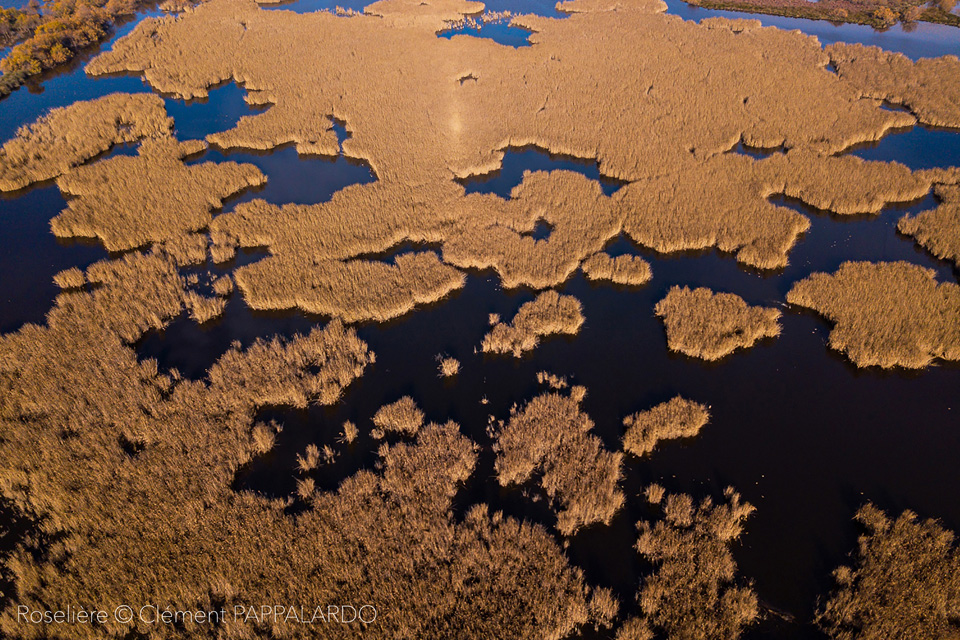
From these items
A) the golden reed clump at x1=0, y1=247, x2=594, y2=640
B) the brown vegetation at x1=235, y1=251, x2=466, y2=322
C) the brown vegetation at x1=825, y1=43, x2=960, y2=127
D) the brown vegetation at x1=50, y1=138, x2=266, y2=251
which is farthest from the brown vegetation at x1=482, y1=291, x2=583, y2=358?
the brown vegetation at x1=825, y1=43, x2=960, y2=127

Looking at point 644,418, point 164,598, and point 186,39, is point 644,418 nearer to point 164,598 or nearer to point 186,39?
point 164,598

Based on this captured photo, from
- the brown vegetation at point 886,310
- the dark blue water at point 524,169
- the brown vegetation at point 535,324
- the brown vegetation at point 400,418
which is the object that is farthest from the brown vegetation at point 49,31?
the brown vegetation at point 886,310

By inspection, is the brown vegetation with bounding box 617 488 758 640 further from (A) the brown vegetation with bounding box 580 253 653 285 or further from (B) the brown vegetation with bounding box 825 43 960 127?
(B) the brown vegetation with bounding box 825 43 960 127

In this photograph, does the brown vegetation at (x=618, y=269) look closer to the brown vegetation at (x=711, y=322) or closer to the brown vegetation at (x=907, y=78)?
the brown vegetation at (x=711, y=322)

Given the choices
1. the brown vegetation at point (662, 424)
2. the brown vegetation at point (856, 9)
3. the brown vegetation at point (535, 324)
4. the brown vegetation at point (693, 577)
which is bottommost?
the brown vegetation at point (693, 577)

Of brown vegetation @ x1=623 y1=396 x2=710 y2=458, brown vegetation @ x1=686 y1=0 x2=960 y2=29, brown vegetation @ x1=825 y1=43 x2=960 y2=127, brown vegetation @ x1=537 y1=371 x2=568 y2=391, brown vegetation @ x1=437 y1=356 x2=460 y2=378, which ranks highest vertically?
brown vegetation @ x1=686 y1=0 x2=960 y2=29

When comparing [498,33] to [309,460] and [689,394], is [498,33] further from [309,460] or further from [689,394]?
[309,460]
